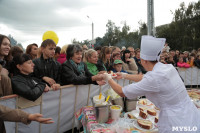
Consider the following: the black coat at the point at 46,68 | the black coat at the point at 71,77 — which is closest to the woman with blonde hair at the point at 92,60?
the black coat at the point at 71,77

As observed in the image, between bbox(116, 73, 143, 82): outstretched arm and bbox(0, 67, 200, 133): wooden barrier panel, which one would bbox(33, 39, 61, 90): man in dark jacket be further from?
bbox(116, 73, 143, 82): outstretched arm

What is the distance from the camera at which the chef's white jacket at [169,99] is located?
1.56 metres

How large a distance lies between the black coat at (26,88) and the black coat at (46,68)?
49 cm

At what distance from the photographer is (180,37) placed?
2089 cm

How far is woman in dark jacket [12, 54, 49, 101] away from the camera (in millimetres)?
2039

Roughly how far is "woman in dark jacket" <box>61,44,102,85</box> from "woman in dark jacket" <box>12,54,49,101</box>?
545 mm

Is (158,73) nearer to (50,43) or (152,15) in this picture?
(50,43)

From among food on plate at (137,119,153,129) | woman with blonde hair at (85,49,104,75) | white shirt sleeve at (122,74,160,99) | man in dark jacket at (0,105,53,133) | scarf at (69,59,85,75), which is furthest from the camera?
woman with blonde hair at (85,49,104,75)

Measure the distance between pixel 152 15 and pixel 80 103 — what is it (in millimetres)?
6929

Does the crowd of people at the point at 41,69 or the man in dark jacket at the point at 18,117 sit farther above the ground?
the crowd of people at the point at 41,69

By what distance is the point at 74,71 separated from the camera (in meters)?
2.90

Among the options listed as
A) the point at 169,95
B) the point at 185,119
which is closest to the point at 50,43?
the point at 169,95

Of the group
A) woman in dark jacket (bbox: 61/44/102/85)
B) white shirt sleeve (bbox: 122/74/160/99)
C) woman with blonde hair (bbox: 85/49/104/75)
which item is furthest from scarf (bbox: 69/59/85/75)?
white shirt sleeve (bbox: 122/74/160/99)

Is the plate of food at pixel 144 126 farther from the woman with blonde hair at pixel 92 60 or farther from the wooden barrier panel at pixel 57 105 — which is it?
the woman with blonde hair at pixel 92 60
